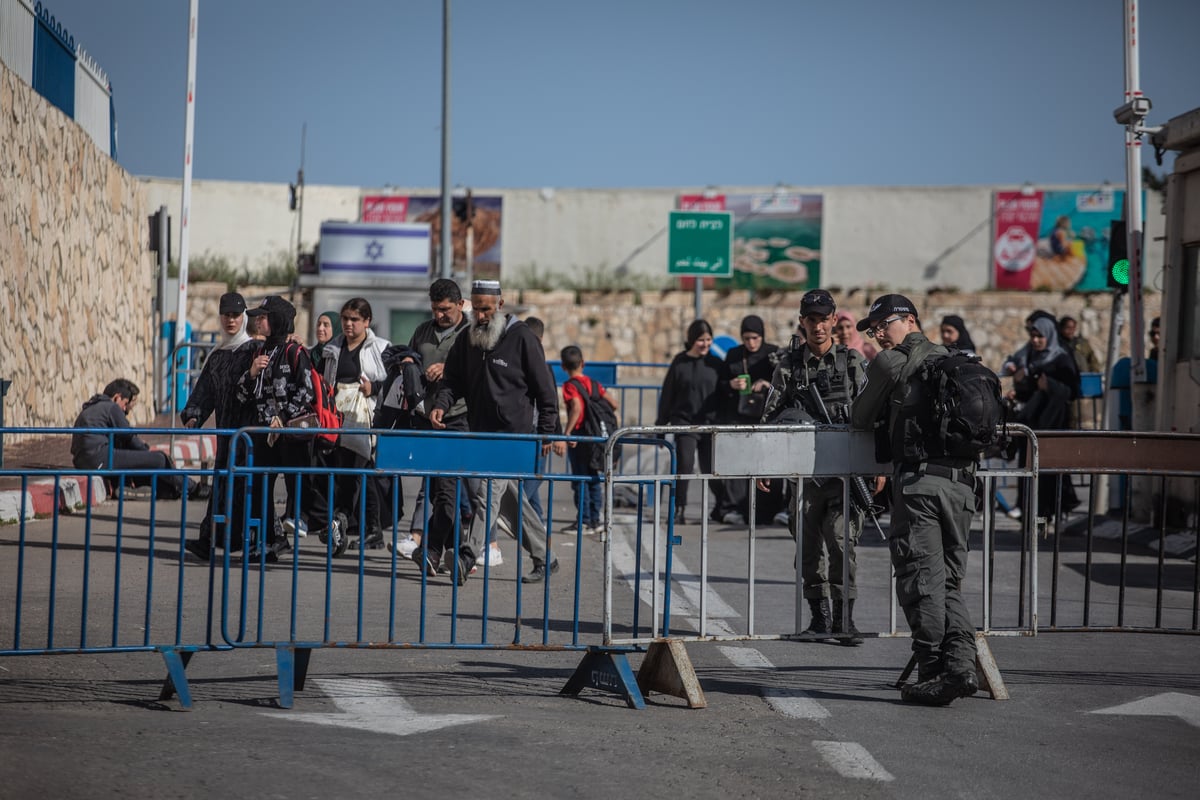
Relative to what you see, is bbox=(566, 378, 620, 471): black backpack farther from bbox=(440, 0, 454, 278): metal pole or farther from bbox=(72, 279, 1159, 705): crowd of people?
bbox=(440, 0, 454, 278): metal pole

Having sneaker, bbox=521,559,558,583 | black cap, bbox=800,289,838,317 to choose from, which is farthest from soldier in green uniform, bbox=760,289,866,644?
sneaker, bbox=521,559,558,583

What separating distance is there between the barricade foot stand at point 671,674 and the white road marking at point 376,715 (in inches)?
31.8

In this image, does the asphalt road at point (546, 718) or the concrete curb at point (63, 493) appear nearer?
the asphalt road at point (546, 718)

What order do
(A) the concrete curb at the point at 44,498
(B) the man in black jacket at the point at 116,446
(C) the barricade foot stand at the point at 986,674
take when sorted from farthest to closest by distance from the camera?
(B) the man in black jacket at the point at 116,446 → (A) the concrete curb at the point at 44,498 → (C) the barricade foot stand at the point at 986,674

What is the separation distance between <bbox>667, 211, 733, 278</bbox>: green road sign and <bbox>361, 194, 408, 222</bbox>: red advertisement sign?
22.7 metres

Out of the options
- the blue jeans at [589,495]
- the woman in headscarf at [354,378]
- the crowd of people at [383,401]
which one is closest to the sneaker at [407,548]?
the crowd of people at [383,401]

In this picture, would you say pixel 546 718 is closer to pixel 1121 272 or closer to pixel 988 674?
pixel 988 674

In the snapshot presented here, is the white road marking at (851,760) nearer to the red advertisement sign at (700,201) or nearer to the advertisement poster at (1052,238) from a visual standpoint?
the advertisement poster at (1052,238)

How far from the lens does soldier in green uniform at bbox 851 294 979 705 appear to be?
663 cm

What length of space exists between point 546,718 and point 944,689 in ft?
5.68

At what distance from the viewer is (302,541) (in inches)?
467

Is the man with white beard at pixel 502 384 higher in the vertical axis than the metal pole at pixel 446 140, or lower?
lower

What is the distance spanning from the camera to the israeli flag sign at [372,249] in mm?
21469

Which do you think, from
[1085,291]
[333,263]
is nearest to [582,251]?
[1085,291]
